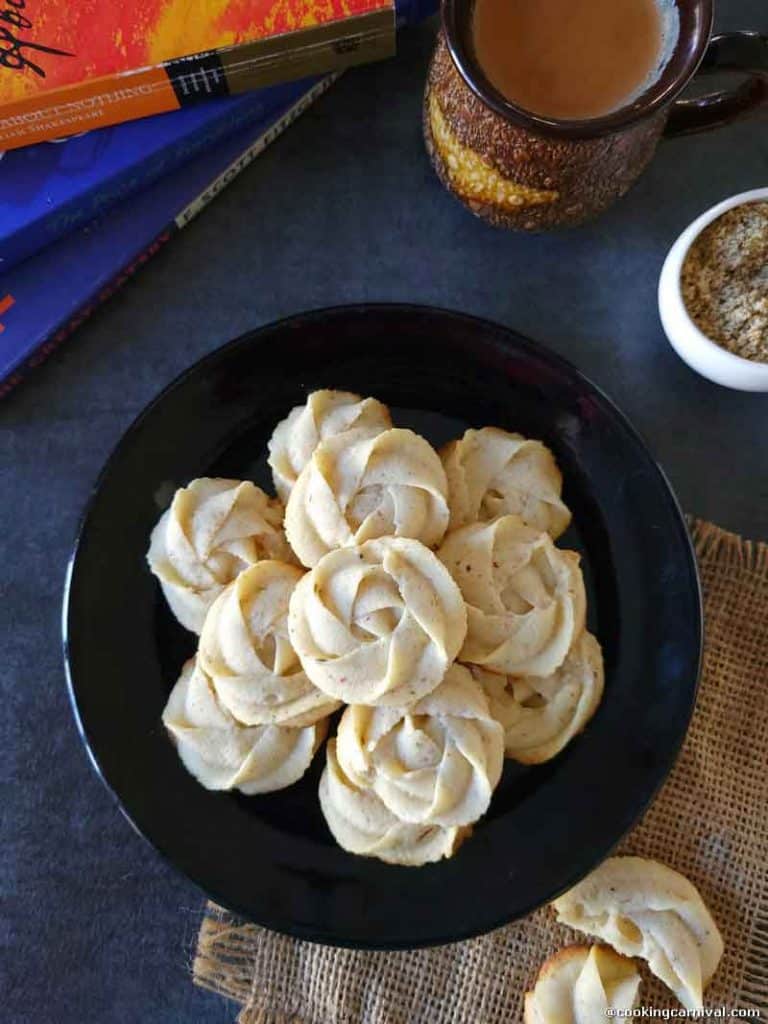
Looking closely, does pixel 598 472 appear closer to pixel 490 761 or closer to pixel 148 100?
pixel 490 761

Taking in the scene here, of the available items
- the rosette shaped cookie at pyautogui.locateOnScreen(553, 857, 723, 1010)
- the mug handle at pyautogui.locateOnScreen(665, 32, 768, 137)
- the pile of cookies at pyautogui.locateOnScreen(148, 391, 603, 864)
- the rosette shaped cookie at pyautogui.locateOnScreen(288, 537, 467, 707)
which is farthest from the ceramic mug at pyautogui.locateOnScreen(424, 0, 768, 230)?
the rosette shaped cookie at pyautogui.locateOnScreen(553, 857, 723, 1010)

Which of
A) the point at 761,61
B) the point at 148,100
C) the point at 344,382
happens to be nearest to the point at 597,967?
the point at 344,382

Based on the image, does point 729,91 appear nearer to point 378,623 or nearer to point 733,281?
point 733,281

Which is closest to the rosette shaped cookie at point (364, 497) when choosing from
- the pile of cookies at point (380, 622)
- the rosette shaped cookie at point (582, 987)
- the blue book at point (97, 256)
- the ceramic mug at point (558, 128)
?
the pile of cookies at point (380, 622)

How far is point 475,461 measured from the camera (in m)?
1.04

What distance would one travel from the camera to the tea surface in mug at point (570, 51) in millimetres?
→ 963

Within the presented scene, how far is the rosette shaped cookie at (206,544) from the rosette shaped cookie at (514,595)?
20 cm

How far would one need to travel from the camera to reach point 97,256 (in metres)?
1.17

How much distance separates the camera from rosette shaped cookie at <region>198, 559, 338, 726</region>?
958mm

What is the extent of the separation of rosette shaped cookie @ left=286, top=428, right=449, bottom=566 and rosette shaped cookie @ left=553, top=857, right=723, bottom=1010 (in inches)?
18.6

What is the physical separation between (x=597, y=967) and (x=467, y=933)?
0.20 meters

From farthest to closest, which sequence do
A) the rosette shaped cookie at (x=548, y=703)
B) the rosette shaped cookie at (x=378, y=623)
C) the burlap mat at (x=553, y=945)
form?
the burlap mat at (x=553, y=945) < the rosette shaped cookie at (x=548, y=703) < the rosette shaped cookie at (x=378, y=623)

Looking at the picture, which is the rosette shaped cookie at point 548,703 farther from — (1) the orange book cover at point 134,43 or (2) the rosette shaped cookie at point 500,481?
(1) the orange book cover at point 134,43

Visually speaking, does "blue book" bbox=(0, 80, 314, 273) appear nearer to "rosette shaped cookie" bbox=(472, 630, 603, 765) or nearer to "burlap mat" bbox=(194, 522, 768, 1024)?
"rosette shaped cookie" bbox=(472, 630, 603, 765)
